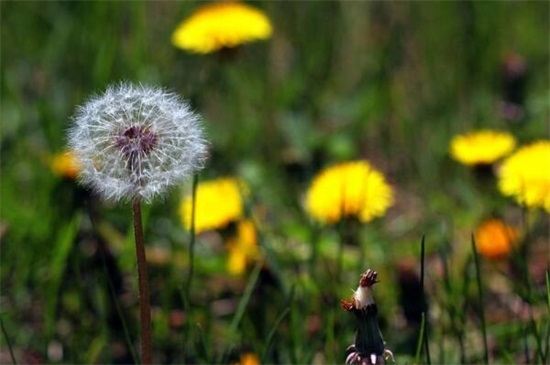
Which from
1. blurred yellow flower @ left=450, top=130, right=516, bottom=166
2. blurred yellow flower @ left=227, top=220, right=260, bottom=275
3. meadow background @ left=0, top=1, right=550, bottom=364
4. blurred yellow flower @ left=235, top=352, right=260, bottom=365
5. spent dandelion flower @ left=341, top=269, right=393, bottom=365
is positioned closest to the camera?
spent dandelion flower @ left=341, top=269, right=393, bottom=365

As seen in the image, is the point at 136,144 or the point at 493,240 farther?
the point at 493,240

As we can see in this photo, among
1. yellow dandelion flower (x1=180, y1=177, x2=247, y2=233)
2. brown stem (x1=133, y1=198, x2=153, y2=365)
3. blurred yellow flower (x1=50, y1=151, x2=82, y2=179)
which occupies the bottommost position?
brown stem (x1=133, y1=198, x2=153, y2=365)

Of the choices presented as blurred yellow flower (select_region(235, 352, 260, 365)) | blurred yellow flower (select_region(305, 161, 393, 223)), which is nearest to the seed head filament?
blurred yellow flower (select_region(235, 352, 260, 365))

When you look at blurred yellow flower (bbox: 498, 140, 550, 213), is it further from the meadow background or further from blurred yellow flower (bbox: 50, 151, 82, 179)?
blurred yellow flower (bbox: 50, 151, 82, 179)

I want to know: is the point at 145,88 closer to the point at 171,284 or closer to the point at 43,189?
the point at 171,284

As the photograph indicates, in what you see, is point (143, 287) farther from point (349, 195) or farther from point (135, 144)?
point (349, 195)

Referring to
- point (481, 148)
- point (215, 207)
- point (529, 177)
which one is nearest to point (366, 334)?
point (529, 177)
